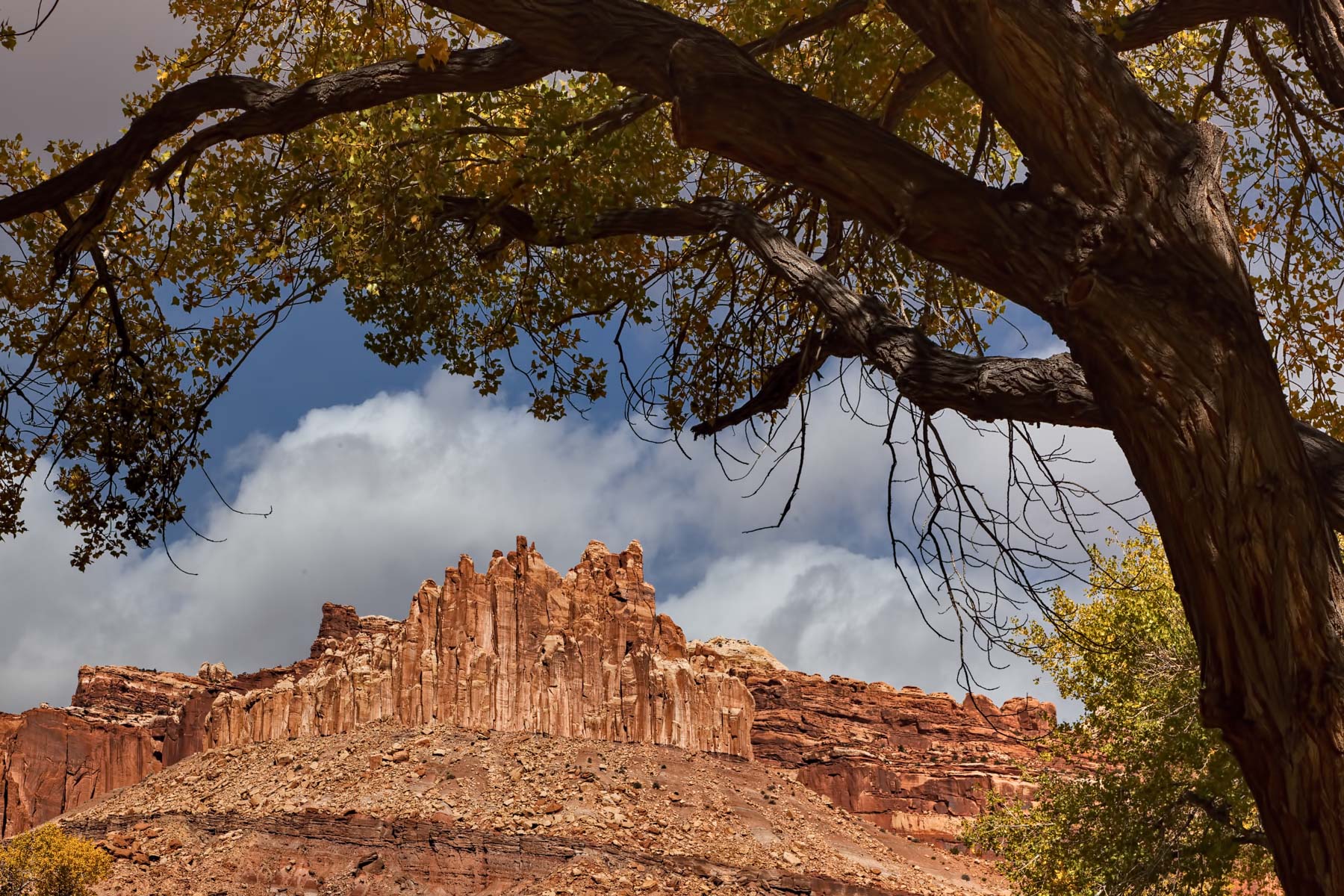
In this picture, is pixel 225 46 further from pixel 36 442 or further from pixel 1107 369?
pixel 1107 369

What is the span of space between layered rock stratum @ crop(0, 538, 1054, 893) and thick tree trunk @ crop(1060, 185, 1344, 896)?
5547cm

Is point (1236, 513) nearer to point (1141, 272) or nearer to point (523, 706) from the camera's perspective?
point (1141, 272)

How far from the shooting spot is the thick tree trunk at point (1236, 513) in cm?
390

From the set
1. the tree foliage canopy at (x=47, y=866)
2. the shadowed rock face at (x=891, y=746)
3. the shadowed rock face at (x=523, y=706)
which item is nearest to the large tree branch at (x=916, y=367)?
the tree foliage canopy at (x=47, y=866)

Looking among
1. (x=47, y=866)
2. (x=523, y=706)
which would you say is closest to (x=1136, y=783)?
(x=47, y=866)

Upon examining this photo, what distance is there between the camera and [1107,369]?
4.39 m

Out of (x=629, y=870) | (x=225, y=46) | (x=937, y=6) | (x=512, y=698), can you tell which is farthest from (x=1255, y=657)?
(x=512, y=698)

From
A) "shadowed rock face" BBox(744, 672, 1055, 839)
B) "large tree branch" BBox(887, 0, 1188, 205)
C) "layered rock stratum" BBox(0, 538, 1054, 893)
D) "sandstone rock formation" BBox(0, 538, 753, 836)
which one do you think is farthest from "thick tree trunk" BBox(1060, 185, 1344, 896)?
"shadowed rock face" BBox(744, 672, 1055, 839)

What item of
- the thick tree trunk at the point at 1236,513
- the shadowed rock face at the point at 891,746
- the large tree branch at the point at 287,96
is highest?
the shadowed rock face at the point at 891,746

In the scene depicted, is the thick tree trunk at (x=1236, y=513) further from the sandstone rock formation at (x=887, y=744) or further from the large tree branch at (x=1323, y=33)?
the sandstone rock formation at (x=887, y=744)

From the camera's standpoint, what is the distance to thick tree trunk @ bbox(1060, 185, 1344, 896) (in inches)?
154

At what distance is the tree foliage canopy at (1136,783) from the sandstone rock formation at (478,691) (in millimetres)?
60549

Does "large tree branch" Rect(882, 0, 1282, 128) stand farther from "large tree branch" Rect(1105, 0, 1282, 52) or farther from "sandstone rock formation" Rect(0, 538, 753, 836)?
"sandstone rock formation" Rect(0, 538, 753, 836)

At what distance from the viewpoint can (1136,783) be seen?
18.9 meters
